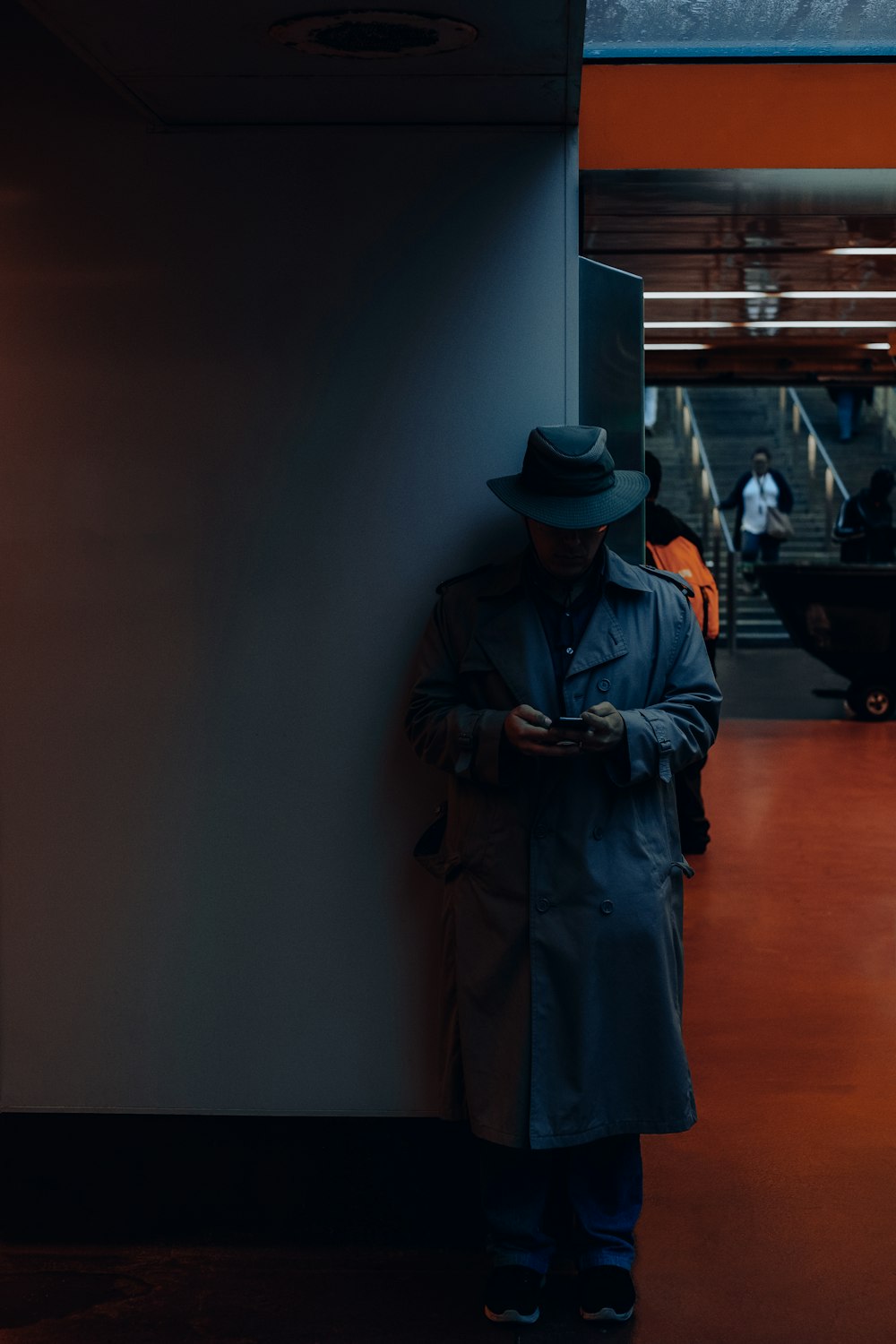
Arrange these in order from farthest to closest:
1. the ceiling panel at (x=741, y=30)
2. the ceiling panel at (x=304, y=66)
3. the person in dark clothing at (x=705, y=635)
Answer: the person in dark clothing at (x=705, y=635)
the ceiling panel at (x=741, y=30)
the ceiling panel at (x=304, y=66)

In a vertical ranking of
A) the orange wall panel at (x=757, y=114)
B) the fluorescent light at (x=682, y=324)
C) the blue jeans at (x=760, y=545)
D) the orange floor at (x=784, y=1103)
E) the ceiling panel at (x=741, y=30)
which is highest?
the ceiling panel at (x=741, y=30)

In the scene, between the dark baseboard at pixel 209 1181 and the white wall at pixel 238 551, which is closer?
the white wall at pixel 238 551

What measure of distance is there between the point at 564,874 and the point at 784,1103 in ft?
5.26

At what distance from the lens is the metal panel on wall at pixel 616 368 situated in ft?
10.3

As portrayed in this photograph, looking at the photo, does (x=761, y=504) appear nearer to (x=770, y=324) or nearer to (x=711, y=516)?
(x=711, y=516)

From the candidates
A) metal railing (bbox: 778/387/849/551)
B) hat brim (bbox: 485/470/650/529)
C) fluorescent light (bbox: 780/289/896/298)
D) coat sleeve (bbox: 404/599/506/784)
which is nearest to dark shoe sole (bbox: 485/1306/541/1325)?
coat sleeve (bbox: 404/599/506/784)

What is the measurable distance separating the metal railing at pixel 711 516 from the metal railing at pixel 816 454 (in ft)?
4.04

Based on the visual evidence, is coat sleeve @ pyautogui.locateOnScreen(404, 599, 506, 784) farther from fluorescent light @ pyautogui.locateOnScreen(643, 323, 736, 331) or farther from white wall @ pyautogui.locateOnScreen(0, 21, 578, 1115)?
fluorescent light @ pyautogui.locateOnScreen(643, 323, 736, 331)

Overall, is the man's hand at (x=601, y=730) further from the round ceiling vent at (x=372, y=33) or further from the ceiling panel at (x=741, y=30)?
the ceiling panel at (x=741, y=30)

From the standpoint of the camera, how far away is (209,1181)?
10.3 feet

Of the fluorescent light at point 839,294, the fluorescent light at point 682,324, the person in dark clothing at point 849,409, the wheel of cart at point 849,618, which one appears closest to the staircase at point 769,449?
the person in dark clothing at point 849,409

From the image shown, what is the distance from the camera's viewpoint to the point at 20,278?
303cm

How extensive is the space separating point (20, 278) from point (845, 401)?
17.1 metres

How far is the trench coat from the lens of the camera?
2.75 metres
